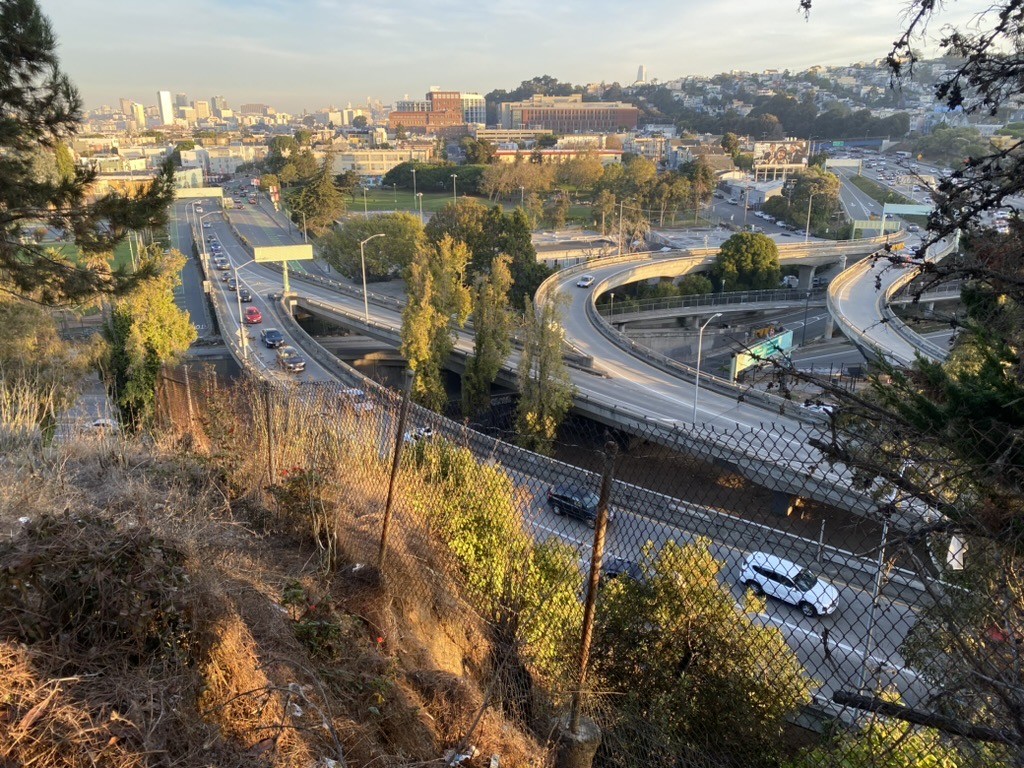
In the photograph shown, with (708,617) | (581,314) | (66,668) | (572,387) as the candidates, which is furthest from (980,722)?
(581,314)

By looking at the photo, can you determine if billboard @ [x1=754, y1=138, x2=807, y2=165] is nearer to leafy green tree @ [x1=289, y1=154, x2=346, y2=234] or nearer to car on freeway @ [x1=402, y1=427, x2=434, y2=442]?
leafy green tree @ [x1=289, y1=154, x2=346, y2=234]

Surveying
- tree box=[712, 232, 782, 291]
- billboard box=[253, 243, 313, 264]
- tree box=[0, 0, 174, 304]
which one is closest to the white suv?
tree box=[0, 0, 174, 304]

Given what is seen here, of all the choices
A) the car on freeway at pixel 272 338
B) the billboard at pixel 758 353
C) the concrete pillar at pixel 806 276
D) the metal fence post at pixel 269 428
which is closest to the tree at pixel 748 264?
the concrete pillar at pixel 806 276

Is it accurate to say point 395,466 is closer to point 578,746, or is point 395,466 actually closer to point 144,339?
point 578,746

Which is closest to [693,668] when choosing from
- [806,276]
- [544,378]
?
[544,378]

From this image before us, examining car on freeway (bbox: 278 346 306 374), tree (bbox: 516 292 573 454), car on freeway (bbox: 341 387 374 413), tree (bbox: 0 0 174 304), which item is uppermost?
tree (bbox: 0 0 174 304)

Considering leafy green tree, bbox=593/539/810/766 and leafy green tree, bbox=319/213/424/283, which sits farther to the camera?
leafy green tree, bbox=319/213/424/283

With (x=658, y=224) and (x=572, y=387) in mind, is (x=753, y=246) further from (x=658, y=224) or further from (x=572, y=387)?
(x=572, y=387)
